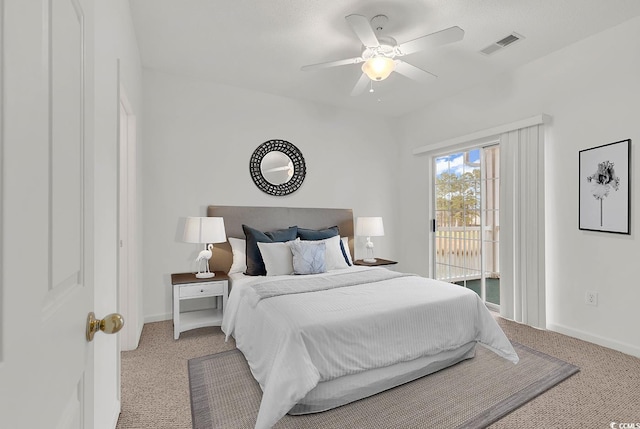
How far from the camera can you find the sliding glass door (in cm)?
392

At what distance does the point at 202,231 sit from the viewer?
322 centimetres

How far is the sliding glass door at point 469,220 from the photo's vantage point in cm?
392

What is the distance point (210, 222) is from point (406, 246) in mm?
2964

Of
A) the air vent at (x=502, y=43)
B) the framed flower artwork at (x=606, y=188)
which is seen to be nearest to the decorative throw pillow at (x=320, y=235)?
the framed flower artwork at (x=606, y=188)

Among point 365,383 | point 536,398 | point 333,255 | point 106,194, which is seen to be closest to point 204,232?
point 333,255

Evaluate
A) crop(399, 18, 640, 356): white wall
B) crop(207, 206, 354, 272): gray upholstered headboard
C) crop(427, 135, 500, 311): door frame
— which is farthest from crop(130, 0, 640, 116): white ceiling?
crop(207, 206, 354, 272): gray upholstered headboard

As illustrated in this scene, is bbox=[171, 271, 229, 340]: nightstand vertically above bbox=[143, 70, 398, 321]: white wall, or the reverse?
bbox=[143, 70, 398, 321]: white wall

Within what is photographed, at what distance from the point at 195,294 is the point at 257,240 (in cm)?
81

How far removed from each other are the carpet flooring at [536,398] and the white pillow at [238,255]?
27.2 inches

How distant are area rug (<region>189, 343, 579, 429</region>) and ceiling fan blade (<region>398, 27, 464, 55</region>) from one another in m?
2.32

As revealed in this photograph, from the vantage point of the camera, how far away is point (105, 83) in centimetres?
168

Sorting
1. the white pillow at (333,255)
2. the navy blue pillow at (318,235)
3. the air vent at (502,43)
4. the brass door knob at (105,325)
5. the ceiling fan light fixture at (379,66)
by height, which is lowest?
the white pillow at (333,255)

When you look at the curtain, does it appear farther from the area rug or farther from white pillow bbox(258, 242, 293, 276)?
white pillow bbox(258, 242, 293, 276)

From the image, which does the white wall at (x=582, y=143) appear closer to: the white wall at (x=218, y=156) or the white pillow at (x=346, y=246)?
the white wall at (x=218, y=156)
